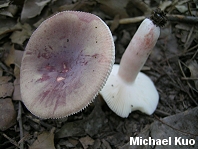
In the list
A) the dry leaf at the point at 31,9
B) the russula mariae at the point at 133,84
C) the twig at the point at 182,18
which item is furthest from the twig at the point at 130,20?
the dry leaf at the point at 31,9

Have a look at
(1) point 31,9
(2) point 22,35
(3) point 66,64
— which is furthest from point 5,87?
(1) point 31,9

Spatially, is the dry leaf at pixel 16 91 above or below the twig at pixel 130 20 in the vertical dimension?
below

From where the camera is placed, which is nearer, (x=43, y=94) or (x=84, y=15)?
(x=43, y=94)

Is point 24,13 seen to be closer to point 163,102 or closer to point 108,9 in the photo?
point 108,9

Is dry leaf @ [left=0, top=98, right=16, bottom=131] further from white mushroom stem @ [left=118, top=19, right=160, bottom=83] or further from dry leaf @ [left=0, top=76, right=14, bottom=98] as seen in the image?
white mushroom stem @ [left=118, top=19, right=160, bottom=83]

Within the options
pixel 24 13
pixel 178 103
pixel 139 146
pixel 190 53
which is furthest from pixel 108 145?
pixel 24 13

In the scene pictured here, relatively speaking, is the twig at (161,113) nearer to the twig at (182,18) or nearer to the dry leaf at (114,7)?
the twig at (182,18)
